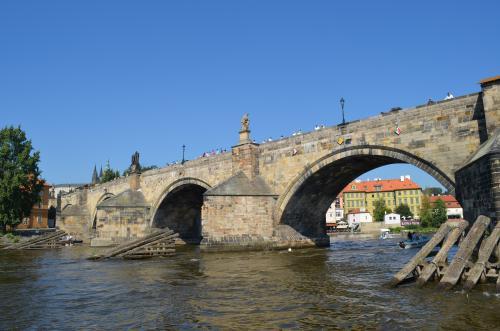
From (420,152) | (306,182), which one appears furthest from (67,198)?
(420,152)

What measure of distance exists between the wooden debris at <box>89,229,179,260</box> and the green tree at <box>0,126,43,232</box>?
27715 mm

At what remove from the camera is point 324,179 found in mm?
24719

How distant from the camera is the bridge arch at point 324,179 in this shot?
19.1 meters

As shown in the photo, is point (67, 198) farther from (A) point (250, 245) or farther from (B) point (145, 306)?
(B) point (145, 306)

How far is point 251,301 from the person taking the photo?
9.19 m

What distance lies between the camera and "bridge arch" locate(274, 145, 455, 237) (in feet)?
62.5

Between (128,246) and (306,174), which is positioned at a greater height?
(306,174)

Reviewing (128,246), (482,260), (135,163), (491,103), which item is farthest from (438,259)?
(135,163)

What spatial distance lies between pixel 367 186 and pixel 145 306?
9594 centimetres

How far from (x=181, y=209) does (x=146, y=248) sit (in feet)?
58.3

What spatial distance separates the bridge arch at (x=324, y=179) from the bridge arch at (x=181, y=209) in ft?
34.2

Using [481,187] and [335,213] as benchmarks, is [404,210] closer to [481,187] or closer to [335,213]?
[335,213]

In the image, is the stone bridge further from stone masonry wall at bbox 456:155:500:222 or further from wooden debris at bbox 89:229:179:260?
wooden debris at bbox 89:229:179:260

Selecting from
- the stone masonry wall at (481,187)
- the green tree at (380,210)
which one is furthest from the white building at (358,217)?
the stone masonry wall at (481,187)
